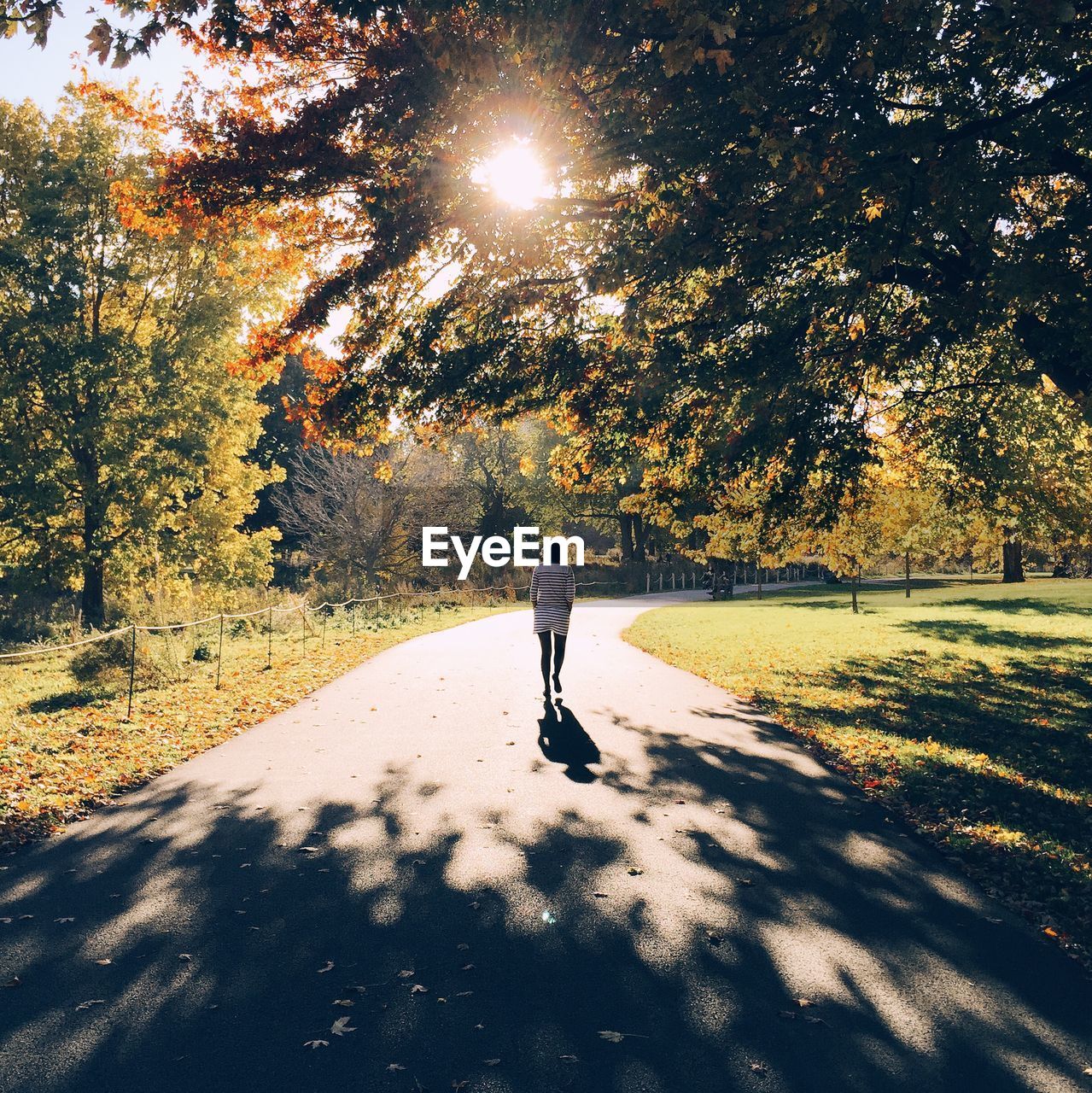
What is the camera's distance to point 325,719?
34.2 feet

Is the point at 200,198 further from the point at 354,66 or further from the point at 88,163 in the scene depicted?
the point at 88,163

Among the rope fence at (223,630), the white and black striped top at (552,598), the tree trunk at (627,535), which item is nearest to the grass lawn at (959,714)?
the white and black striped top at (552,598)

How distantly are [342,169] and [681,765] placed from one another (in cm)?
762

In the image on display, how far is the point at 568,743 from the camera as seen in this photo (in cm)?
912

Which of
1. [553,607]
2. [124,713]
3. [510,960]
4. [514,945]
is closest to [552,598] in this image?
[553,607]

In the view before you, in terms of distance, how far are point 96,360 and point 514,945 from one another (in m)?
20.6

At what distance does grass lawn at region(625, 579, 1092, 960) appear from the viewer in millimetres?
6117

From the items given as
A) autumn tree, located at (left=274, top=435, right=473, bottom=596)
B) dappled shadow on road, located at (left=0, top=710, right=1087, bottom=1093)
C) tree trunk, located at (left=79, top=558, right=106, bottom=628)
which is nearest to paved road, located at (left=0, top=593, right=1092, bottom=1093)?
dappled shadow on road, located at (left=0, top=710, right=1087, bottom=1093)

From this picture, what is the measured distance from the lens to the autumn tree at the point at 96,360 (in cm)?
2077

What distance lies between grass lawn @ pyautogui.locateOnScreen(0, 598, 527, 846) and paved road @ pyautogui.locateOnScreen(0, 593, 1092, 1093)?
59 cm

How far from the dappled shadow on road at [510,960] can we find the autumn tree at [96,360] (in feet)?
56.7

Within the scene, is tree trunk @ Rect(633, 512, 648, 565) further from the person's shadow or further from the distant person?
the person's shadow

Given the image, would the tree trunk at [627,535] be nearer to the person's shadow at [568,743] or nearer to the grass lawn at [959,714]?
the grass lawn at [959,714]

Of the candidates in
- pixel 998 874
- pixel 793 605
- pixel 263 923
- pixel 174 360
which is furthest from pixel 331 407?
pixel 793 605
